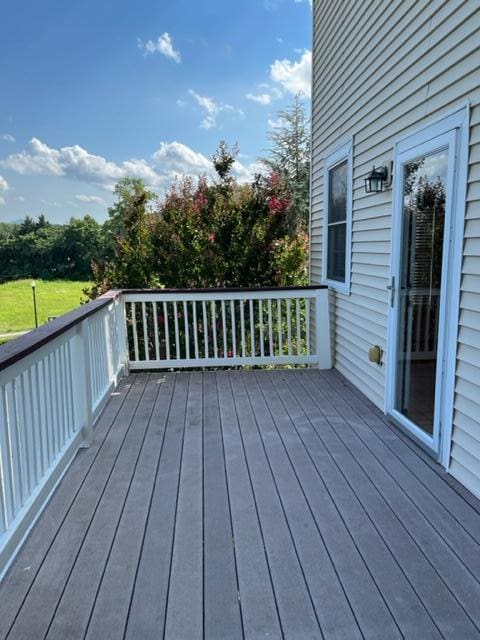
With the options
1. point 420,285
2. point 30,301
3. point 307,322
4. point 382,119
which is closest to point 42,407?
point 420,285

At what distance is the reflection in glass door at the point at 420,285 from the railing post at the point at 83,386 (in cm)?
220

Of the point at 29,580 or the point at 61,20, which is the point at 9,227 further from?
the point at 29,580

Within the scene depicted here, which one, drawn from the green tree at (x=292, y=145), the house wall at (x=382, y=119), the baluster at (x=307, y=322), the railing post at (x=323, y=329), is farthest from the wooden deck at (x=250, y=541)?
the green tree at (x=292, y=145)

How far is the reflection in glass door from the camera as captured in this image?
270cm

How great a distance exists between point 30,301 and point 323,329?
2754cm

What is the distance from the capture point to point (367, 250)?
381 cm

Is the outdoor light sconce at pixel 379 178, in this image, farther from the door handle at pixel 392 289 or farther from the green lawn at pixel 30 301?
the green lawn at pixel 30 301

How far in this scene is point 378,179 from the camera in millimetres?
3430

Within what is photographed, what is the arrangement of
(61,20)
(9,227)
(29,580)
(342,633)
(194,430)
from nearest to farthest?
(342,633)
(29,580)
(194,430)
(61,20)
(9,227)

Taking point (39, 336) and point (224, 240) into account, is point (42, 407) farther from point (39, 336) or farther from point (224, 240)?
point (224, 240)

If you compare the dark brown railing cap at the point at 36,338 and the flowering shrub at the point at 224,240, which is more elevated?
the flowering shrub at the point at 224,240

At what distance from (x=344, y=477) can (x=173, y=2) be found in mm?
8509

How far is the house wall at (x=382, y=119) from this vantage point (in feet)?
7.63

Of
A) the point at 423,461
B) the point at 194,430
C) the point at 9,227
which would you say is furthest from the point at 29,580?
the point at 9,227
